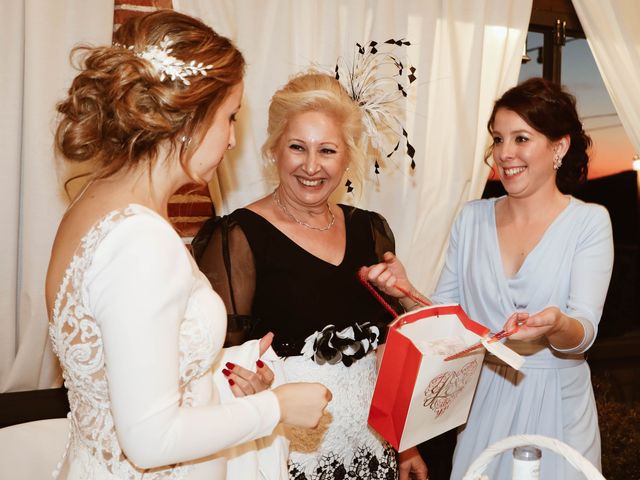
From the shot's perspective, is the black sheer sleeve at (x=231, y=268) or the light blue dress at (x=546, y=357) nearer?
the black sheer sleeve at (x=231, y=268)

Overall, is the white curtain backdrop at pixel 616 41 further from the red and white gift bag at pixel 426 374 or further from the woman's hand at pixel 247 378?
the woman's hand at pixel 247 378

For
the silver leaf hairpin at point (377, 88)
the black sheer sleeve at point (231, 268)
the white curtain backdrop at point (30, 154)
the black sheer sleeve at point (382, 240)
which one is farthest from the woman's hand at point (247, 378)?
the white curtain backdrop at point (30, 154)

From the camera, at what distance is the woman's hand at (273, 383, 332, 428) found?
1231 mm

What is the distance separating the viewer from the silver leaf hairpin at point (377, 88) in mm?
2223

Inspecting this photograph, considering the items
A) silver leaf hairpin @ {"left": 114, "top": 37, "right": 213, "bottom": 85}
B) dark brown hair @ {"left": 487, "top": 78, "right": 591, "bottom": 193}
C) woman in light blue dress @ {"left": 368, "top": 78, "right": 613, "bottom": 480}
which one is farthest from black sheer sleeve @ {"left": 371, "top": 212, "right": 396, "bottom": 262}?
silver leaf hairpin @ {"left": 114, "top": 37, "right": 213, "bottom": 85}

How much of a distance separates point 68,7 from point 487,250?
4.86ft

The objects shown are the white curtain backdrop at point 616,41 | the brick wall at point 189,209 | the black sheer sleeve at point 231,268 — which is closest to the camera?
the black sheer sleeve at point 231,268

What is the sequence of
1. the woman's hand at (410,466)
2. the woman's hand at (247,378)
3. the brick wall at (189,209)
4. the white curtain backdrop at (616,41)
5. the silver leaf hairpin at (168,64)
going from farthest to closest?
the white curtain backdrop at (616,41), the brick wall at (189,209), the woman's hand at (410,466), the woman's hand at (247,378), the silver leaf hairpin at (168,64)

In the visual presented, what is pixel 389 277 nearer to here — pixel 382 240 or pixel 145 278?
pixel 382 240

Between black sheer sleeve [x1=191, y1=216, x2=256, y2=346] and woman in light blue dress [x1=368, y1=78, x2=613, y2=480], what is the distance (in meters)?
0.34

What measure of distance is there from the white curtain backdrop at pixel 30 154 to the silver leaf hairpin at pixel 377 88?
0.81m

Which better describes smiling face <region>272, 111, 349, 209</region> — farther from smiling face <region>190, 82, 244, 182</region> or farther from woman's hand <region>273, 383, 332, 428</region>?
woman's hand <region>273, 383, 332, 428</region>

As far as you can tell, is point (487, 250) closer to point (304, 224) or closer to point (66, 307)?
point (304, 224)

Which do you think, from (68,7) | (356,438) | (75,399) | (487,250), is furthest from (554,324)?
(68,7)
